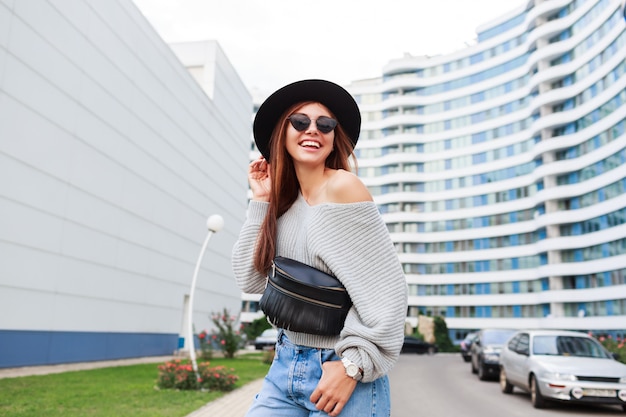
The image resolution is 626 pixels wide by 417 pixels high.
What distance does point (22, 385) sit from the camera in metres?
10.2

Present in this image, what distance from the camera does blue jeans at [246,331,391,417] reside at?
1738 millimetres

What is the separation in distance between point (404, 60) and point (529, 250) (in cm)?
3015

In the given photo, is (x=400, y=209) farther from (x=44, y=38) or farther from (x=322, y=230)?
(x=322, y=230)

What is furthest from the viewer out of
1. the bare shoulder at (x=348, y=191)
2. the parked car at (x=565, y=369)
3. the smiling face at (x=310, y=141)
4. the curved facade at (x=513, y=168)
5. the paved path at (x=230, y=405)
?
the curved facade at (x=513, y=168)

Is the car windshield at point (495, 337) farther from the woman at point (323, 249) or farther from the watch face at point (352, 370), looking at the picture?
the watch face at point (352, 370)

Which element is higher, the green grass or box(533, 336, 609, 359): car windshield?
box(533, 336, 609, 359): car windshield

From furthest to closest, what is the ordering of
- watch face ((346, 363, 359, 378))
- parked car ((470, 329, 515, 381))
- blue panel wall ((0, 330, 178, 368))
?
parked car ((470, 329, 515, 381)), blue panel wall ((0, 330, 178, 368)), watch face ((346, 363, 359, 378))

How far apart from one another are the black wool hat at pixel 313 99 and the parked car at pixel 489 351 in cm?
1578

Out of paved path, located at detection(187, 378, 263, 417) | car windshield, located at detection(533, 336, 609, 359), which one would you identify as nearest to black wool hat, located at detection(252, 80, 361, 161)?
paved path, located at detection(187, 378, 263, 417)

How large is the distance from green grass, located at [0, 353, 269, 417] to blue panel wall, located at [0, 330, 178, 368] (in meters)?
1.93

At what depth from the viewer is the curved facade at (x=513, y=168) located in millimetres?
45062

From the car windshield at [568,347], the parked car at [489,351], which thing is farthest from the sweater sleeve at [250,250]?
the parked car at [489,351]

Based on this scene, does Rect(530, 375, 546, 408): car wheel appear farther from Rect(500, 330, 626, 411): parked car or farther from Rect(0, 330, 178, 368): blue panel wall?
Rect(0, 330, 178, 368): blue panel wall

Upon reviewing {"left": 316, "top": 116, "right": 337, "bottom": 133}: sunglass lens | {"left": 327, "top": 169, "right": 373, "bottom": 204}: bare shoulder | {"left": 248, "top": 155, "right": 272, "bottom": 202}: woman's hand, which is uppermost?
{"left": 316, "top": 116, "right": 337, "bottom": 133}: sunglass lens
